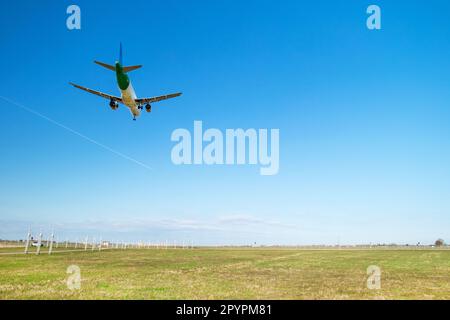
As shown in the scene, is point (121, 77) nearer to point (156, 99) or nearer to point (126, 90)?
point (126, 90)

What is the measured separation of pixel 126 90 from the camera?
43.9m

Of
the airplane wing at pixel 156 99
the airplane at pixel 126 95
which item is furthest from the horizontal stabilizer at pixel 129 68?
the airplane wing at pixel 156 99

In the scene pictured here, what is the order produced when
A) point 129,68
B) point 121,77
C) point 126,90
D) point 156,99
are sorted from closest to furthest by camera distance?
point 121,77 < point 129,68 < point 126,90 < point 156,99

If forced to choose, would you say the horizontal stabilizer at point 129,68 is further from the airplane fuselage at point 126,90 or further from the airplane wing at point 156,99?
the airplane wing at point 156,99

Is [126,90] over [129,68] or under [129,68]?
under

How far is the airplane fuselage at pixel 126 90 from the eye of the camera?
42469 millimetres

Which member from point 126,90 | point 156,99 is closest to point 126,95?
point 126,90

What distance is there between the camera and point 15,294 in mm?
15523

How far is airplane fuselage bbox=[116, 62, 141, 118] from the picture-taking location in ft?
139

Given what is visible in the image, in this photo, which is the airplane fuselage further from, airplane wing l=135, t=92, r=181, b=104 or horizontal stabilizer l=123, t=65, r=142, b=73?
airplane wing l=135, t=92, r=181, b=104

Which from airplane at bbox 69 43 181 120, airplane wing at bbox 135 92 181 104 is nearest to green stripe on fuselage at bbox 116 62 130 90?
airplane at bbox 69 43 181 120

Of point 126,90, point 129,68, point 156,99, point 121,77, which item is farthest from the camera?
point 156,99

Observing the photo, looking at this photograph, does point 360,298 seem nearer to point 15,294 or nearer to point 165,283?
point 165,283
